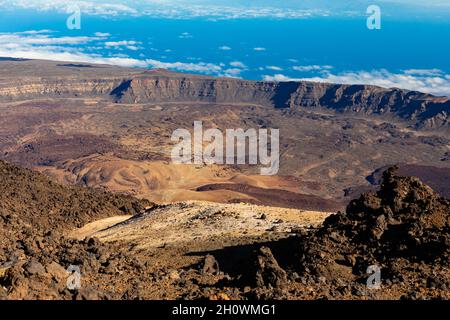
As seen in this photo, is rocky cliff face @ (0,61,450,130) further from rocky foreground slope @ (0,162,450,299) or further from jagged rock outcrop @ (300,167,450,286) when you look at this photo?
jagged rock outcrop @ (300,167,450,286)

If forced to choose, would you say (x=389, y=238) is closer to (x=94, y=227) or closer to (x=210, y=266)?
(x=210, y=266)

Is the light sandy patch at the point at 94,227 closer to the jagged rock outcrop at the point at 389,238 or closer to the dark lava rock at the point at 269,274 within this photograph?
the jagged rock outcrop at the point at 389,238

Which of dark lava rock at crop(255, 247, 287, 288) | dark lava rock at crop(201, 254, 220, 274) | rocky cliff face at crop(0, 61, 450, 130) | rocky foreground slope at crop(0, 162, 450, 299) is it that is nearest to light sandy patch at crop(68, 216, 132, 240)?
rocky foreground slope at crop(0, 162, 450, 299)

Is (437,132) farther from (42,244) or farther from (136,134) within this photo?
(42,244)

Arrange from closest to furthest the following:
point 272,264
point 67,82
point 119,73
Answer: point 272,264, point 67,82, point 119,73
